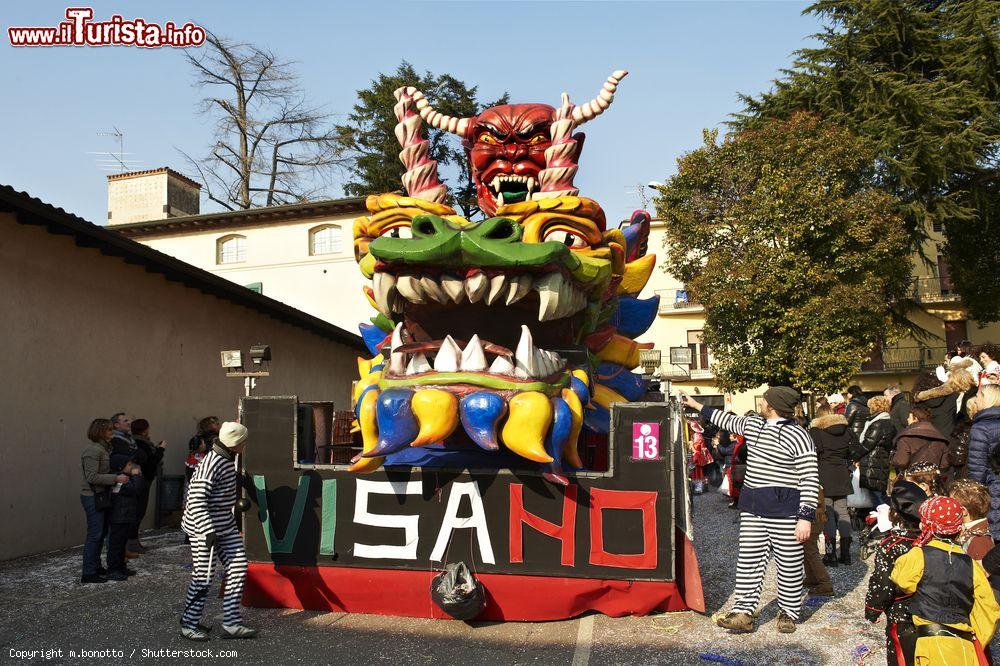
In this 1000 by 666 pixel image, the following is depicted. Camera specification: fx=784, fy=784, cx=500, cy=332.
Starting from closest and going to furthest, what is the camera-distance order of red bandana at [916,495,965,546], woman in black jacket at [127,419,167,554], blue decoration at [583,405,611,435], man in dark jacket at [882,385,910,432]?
red bandana at [916,495,965,546], blue decoration at [583,405,611,435], woman in black jacket at [127,419,167,554], man in dark jacket at [882,385,910,432]

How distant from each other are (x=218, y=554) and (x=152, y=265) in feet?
22.4

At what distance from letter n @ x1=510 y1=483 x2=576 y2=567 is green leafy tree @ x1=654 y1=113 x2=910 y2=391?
16397 mm

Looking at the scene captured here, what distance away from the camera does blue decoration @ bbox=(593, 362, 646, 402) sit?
25.1 ft

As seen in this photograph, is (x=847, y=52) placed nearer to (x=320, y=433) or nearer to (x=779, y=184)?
(x=779, y=184)

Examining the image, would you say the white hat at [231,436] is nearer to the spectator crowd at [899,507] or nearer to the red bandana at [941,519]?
the spectator crowd at [899,507]

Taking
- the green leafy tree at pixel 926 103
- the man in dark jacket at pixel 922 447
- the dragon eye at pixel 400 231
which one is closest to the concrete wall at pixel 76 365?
the dragon eye at pixel 400 231

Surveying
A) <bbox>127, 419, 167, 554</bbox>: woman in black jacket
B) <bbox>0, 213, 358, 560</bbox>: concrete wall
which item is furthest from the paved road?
<bbox>0, 213, 358, 560</bbox>: concrete wall

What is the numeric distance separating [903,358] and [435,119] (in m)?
31.3

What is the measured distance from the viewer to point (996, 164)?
22.3 m

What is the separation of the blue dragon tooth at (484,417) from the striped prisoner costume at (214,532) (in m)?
1.79

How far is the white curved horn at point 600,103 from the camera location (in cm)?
757

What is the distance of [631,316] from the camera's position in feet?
28.2

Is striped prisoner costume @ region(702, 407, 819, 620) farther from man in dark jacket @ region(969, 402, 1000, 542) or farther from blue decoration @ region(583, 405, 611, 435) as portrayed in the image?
blue decoration @ region(583, 405, 611, 435)

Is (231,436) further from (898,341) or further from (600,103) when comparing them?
(898,341)
